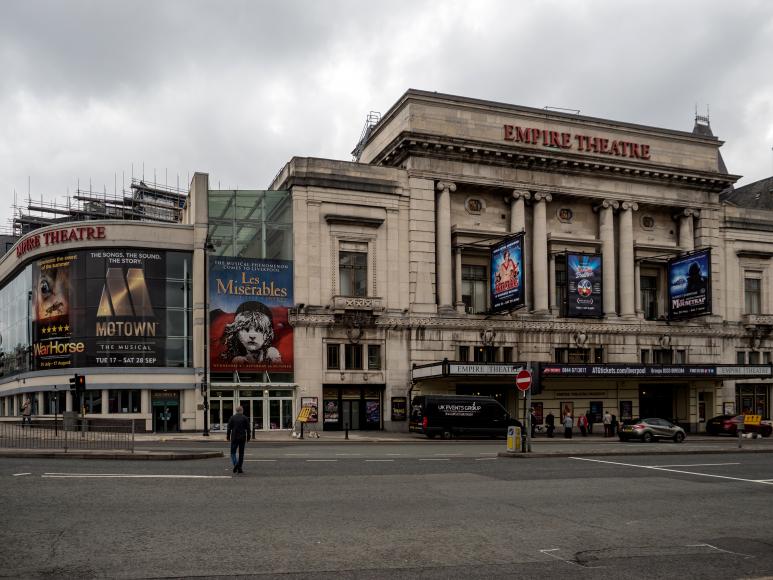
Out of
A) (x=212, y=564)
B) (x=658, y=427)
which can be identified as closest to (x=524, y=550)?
(x=212, y=564)

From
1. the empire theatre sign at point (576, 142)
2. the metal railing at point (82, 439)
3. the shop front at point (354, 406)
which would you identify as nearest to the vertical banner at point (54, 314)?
the shop front at point (354, 406)

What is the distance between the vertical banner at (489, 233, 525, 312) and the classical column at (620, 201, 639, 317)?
10787 mm

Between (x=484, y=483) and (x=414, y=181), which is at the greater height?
(x=414, y=181)

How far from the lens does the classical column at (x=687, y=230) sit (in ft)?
184

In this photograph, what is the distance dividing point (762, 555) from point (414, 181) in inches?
1538

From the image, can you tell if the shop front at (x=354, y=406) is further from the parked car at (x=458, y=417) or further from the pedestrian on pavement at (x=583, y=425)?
the pedestrian on pavement at (x=583, y=425)

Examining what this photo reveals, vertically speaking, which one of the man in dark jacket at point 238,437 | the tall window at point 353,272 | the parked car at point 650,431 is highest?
the tall window at point 353,272

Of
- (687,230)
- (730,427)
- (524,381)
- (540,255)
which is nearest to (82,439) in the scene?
(524,381)

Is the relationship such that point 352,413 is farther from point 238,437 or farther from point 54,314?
point 238,437

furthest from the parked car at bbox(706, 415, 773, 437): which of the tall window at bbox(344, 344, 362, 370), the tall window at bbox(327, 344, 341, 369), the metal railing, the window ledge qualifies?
the metal railing

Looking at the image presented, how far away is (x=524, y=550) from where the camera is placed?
439 inches

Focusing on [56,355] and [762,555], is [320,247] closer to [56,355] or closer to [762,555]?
[56,355]

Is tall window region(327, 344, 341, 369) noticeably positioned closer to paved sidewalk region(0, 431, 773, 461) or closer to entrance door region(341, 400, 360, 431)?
entrance door region(341, 400, 360, 431)

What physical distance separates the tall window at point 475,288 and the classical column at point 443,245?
6.08 feet
